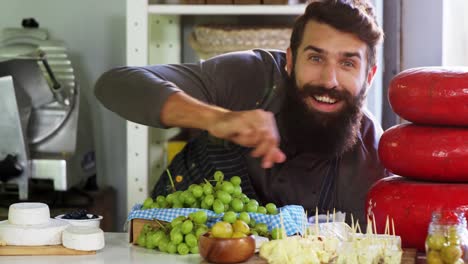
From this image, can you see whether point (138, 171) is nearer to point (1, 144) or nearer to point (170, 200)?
point (1, 144)

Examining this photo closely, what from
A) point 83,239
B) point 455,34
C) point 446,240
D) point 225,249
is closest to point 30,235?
point 83,239

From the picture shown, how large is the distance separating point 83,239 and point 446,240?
0.84 meters

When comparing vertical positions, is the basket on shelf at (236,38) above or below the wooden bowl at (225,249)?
above

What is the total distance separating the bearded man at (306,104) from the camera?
2779 mm

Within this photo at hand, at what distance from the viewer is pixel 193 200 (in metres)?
2.26

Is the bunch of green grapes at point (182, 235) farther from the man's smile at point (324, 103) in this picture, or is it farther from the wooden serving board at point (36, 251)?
the man's smile at point (324, 103)

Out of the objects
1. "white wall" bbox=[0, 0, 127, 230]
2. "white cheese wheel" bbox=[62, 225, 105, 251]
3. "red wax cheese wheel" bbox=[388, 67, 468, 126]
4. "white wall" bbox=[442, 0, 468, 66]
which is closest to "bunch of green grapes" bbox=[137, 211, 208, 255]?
"white cheese wheel" bbox=[62, 225, 105, 251]

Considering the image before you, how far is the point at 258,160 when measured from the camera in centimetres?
285

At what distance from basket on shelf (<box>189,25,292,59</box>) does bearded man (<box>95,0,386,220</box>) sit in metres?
0.28

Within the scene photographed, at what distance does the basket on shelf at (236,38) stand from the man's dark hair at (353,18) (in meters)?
0.42

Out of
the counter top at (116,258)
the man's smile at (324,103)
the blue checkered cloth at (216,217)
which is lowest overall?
the counter top at (116,258)

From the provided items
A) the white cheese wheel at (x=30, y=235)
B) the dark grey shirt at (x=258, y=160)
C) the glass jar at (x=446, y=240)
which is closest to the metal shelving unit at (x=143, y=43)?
the dark grey shirt at (x=258, y=160)

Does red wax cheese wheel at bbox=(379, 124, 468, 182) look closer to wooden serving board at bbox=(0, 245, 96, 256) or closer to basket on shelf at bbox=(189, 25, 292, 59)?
wooden serving board at bbox=(0, 245, 96, 256)

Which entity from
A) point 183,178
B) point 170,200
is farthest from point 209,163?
point 170,200
